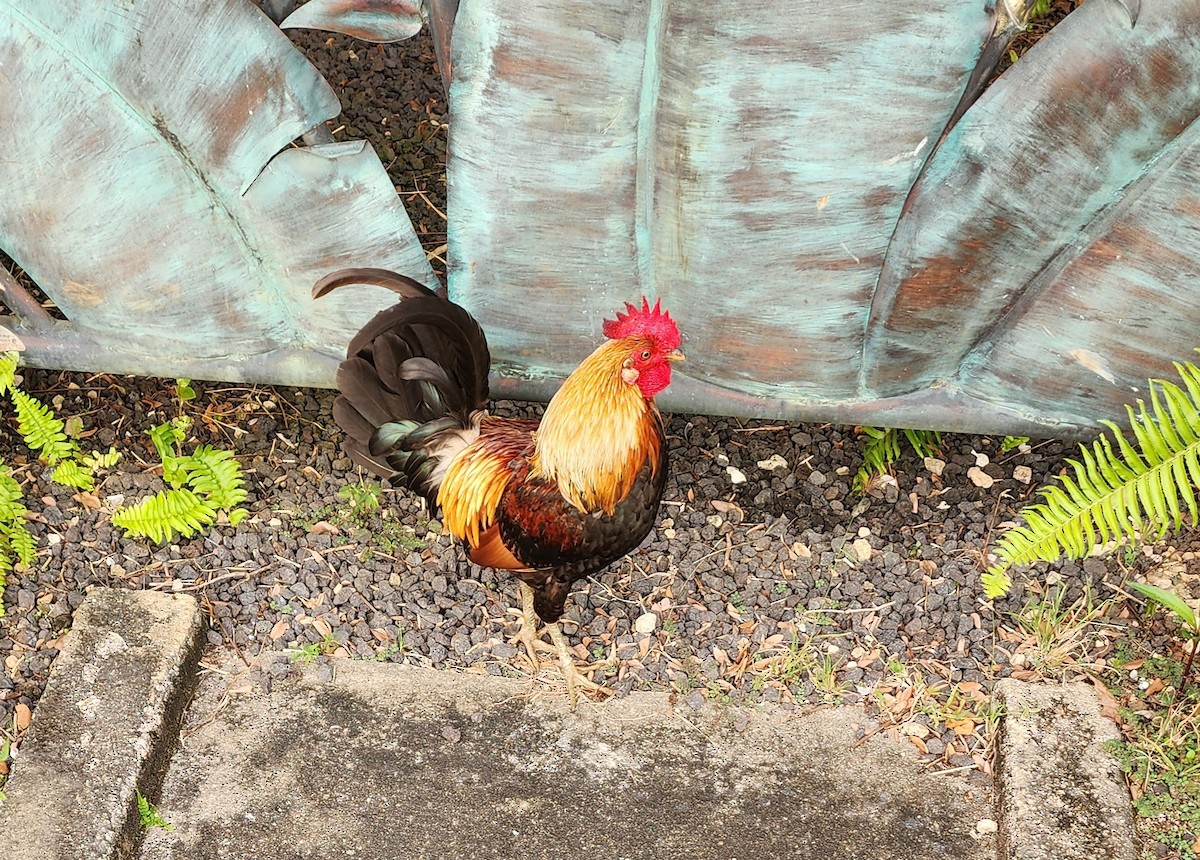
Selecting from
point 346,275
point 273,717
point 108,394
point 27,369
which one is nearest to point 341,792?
point 273,717

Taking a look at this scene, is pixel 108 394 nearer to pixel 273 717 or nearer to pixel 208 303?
pixel 208 303

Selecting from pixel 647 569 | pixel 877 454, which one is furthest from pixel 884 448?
pixel 647 569

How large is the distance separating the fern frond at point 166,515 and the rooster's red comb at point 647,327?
5.37 ft

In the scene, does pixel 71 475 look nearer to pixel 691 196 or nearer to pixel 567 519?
pixel 567 519

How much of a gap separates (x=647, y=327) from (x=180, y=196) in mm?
1443

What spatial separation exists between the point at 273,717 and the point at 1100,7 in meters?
3.06

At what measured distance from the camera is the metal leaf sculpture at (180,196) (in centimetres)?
307

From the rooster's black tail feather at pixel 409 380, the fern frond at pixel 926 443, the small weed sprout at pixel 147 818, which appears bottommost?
the small weed sprout at pixel 147 818

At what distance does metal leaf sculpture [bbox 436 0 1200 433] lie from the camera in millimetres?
2822

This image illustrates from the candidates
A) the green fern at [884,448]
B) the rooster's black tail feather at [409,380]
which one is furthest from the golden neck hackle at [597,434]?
the green fern at [884,448]

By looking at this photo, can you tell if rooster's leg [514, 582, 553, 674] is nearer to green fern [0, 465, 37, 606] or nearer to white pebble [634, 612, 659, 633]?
white pebble [634, 612, 659, 633]

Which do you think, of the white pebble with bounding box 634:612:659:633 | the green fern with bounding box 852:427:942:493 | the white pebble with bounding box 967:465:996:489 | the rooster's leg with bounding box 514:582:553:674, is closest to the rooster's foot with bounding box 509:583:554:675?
the rooster's leg with bounding box 514:582:553:674

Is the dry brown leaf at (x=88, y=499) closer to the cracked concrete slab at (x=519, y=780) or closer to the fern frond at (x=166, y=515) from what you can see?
the fern frond at (x=166, y=515)

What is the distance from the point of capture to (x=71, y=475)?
3.81 m
